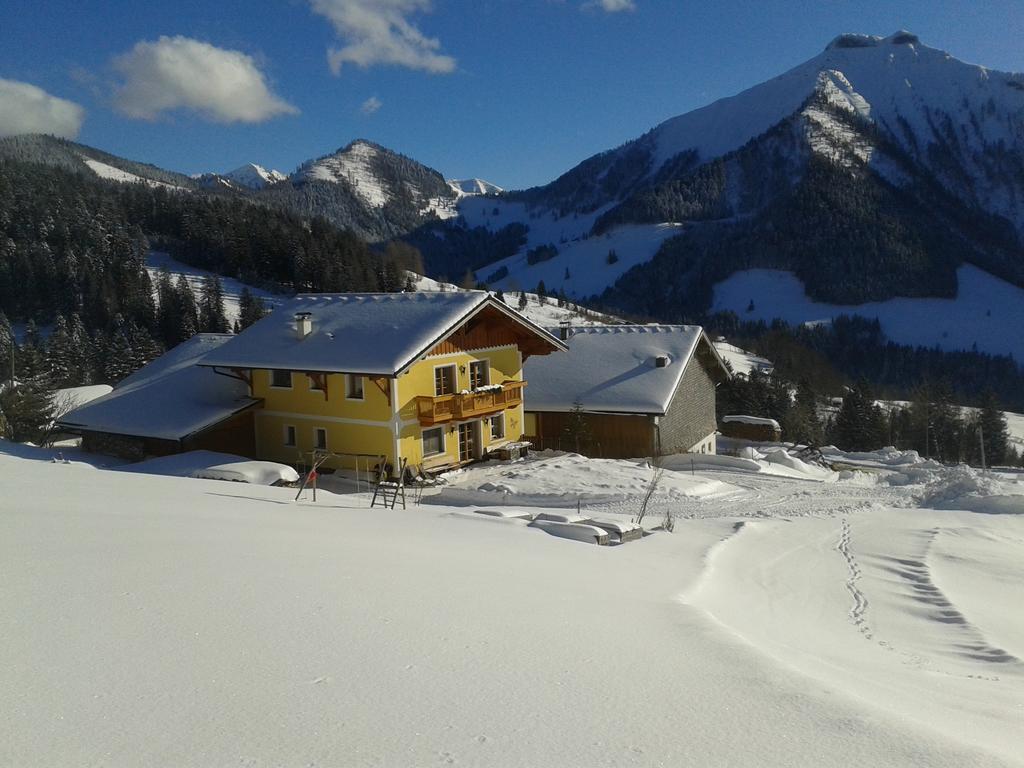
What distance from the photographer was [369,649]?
488cm

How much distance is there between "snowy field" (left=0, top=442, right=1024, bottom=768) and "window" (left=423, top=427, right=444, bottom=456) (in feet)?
37.2

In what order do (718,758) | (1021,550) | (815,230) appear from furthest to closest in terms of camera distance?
1. (815,230)
2. (1021,550)
3. (718,758)

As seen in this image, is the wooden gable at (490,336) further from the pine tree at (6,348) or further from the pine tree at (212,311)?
the pine tree at (212,311)

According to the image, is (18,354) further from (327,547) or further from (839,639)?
(839,639)

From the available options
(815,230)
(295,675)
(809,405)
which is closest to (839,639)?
(295,675)

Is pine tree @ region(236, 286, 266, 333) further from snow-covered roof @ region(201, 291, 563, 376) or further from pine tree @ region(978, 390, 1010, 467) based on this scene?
pine tree @ region(978, 390, 1010, 467)

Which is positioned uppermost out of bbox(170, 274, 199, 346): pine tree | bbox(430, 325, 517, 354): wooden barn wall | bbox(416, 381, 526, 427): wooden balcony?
bbox(170, 274, 199, 346): pine tree

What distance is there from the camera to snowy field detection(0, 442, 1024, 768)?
365 cm

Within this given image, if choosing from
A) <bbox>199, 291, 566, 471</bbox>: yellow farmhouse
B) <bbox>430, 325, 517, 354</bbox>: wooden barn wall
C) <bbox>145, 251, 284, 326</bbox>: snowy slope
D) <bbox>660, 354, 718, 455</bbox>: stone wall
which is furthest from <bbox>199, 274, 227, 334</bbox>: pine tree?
<bbox>660, 354, 718, 455</bbox>: stone wall

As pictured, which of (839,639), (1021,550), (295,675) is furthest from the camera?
(1021,550)

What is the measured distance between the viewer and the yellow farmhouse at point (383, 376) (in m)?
22.0

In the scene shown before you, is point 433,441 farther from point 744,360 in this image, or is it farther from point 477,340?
point 744,360

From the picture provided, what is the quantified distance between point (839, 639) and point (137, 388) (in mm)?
25645

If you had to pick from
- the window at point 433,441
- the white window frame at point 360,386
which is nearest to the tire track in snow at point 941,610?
the window at point 433,441
